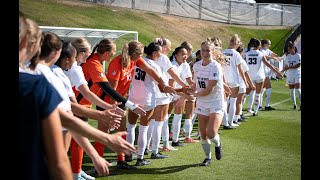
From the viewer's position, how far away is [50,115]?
2.51 metres

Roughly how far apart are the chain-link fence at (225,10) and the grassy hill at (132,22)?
2.18 feet

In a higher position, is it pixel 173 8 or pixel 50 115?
pixel 173 8

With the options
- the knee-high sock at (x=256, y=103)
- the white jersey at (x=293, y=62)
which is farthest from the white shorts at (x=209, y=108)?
the white jersey at (x=293, y=62)

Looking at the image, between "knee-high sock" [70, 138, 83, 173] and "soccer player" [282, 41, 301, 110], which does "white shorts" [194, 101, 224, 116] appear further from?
"soccer player" [282, 41, 301, 110]

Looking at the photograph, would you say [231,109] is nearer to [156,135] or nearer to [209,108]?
[156,135]

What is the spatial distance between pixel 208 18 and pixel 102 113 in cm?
3661

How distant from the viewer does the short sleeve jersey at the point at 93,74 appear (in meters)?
7.01

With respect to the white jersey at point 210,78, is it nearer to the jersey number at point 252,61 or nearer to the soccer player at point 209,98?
the soccer player at point 209,98

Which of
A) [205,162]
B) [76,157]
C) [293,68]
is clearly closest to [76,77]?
[76,157]

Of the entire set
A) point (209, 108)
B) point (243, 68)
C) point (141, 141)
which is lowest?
point (141, 141)

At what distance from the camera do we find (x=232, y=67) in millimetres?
12078

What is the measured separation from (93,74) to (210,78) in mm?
2038

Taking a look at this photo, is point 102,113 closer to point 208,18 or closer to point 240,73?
point 240,73
